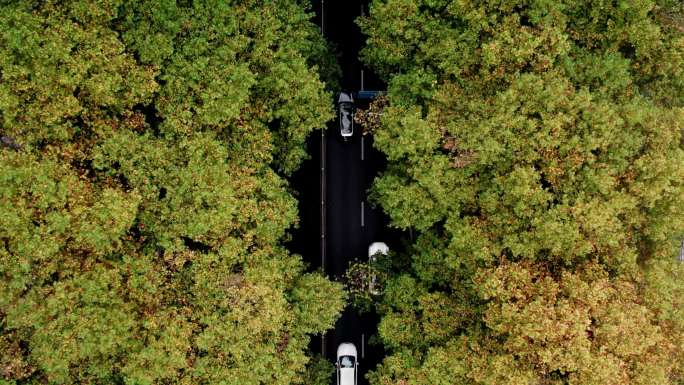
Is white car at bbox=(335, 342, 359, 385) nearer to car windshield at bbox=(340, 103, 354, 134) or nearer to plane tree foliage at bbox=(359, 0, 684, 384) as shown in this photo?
plane tree foliage at bbox=(359, 0, 684, 384)

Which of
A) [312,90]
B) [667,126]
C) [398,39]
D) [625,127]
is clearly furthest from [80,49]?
[667,126]

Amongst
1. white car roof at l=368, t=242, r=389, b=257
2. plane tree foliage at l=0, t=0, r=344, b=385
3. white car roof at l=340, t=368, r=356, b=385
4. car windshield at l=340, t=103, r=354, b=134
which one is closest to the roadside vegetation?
plane tree foliage at l=0, t=0, r=344, b=385

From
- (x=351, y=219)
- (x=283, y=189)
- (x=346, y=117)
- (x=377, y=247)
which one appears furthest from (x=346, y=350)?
(x=346, y=117)

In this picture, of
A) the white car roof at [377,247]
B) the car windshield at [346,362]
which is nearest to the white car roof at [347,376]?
the car windshield at [346,362]

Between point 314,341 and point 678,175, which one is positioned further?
point 314,341

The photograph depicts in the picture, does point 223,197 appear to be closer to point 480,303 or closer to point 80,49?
point 80,49
